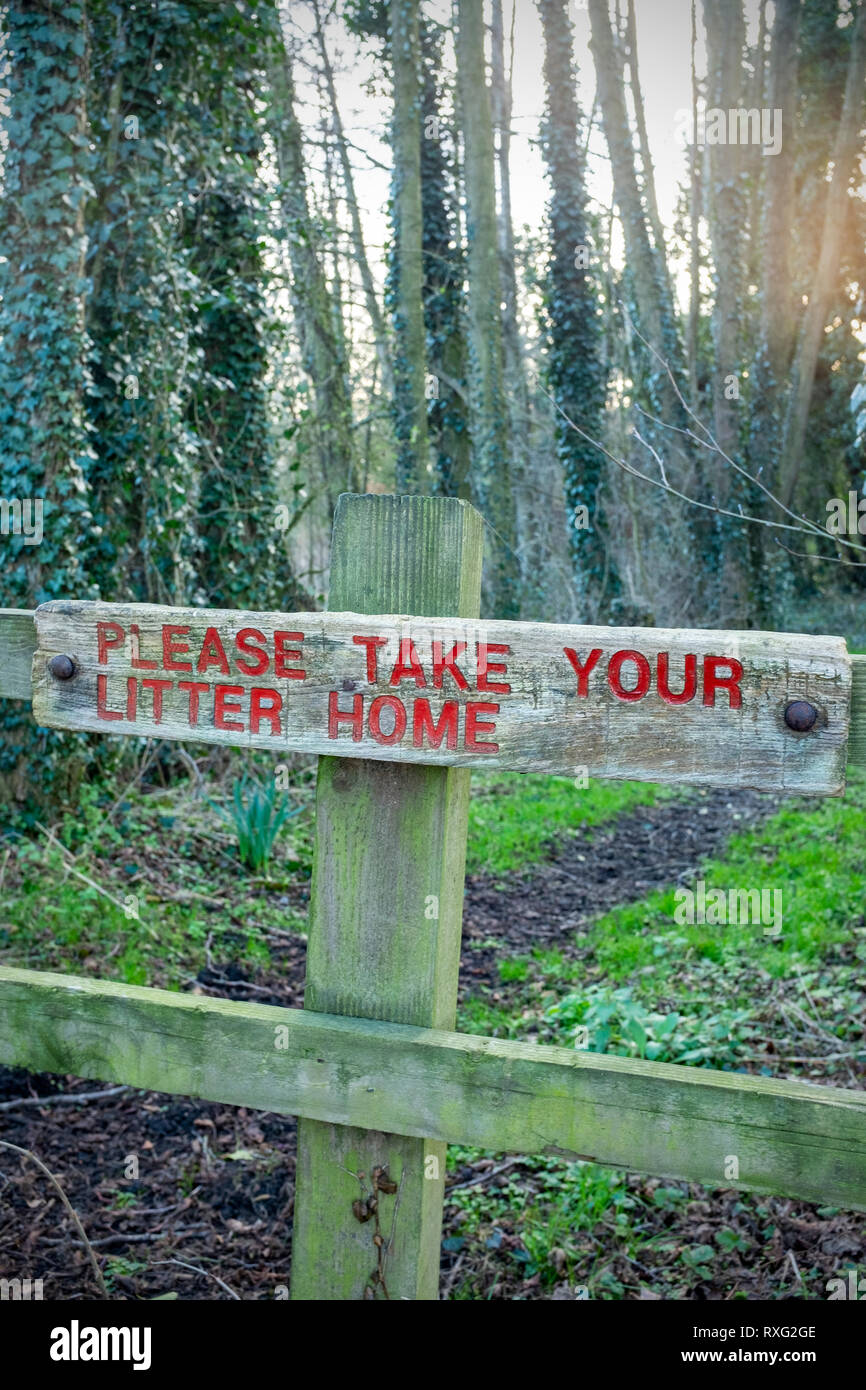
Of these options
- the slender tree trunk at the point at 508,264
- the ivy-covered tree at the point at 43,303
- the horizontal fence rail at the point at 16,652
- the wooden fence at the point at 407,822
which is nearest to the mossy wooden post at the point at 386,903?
the wooden fence at the point at 407,822

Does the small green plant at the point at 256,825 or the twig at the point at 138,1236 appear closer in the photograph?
the twig at the point at 138,1236

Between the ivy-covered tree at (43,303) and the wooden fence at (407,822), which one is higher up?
the ivy-covered tree at (43,303)

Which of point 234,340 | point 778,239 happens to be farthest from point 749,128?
point 234,340

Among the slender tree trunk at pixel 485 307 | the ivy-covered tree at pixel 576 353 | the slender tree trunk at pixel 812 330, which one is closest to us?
the ivy-covered tree at pixel 576 353

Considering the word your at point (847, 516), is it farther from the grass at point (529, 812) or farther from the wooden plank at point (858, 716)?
the grass at point (529, 812)

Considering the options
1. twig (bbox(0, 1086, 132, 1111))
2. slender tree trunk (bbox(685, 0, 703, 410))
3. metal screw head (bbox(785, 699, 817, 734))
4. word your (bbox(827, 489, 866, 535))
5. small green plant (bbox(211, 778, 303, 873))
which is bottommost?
twig (bbox(0, 1086, 132, 1111))

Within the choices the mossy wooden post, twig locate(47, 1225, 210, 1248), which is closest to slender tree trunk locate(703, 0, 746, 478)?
twig locate(47, 1225, 210, 1248)

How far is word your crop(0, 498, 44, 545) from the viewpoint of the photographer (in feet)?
20.6

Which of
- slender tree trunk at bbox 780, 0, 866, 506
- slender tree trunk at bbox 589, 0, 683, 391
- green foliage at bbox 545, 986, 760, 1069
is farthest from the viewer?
slender tree trunk at bbox 780, 0, 866, 506

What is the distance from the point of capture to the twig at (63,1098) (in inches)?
151

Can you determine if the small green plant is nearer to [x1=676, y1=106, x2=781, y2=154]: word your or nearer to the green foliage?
the green foliage

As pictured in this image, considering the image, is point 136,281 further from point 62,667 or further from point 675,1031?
point 62,667

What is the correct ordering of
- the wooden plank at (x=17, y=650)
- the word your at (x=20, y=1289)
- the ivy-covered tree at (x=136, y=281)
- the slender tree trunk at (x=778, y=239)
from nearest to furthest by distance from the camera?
the wooden plank at (x=17, y=650) → the word your at (x=20, y=1289) → the ivy-covered tree at (x=136, y=281) → the slender tree trunk at (x=778, y=239)
